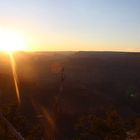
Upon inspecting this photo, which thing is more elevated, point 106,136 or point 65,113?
point 106,136

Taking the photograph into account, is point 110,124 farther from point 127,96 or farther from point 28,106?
point 127,96

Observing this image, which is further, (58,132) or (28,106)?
(28,106)

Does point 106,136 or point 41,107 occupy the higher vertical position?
point 106,136

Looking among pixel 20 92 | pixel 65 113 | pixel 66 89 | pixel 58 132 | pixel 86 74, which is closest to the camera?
pixel 58 132

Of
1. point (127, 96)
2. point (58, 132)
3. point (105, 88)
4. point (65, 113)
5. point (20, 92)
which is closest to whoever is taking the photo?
point (58, 132)

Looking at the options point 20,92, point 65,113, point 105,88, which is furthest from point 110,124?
point 105,88

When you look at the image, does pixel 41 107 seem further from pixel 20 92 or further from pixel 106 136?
pixel 106 136

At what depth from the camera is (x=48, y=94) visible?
7556cm

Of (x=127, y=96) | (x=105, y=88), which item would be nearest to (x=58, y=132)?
(x=127, y=96)

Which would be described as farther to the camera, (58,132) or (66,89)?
(66,89)

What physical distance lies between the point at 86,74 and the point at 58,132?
80.3m

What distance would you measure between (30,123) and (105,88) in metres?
46.2

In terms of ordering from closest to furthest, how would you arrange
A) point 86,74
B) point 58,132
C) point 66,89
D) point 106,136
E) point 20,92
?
point 106,136 < point 58,132 < point 20,92 < point 66,89 < point 86,74

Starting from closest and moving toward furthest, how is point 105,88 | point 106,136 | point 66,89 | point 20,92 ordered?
point 106,136 < point 20,92 < point 66,89 < point 105,88
